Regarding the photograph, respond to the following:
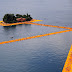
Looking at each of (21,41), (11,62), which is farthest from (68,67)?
(21,41)

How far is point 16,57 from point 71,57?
90.9 ft

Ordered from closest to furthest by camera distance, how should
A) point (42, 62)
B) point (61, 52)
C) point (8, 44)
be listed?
point (42, 62) → point (61, 52) → point (8, 44)

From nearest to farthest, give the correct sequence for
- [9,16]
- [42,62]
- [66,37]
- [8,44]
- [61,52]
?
[42,62] < [61,52] < [8,44] < [66,37] < [9,16]

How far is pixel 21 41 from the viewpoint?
9744 cm

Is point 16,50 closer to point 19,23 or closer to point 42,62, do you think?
point 42,62

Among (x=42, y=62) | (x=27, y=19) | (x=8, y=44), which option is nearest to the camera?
(x=42, y=62)

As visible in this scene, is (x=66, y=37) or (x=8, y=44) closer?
(x=8, y=44)

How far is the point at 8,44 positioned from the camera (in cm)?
9181

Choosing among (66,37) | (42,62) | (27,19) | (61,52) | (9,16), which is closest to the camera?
(42,62)

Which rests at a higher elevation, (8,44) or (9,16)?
(9,16)

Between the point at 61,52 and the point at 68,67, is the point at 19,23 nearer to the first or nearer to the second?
the point at 61,52

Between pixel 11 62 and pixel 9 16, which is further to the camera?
pixel 9 16

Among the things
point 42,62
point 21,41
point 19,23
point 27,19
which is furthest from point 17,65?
point 27,19

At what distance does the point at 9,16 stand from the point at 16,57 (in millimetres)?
88602
